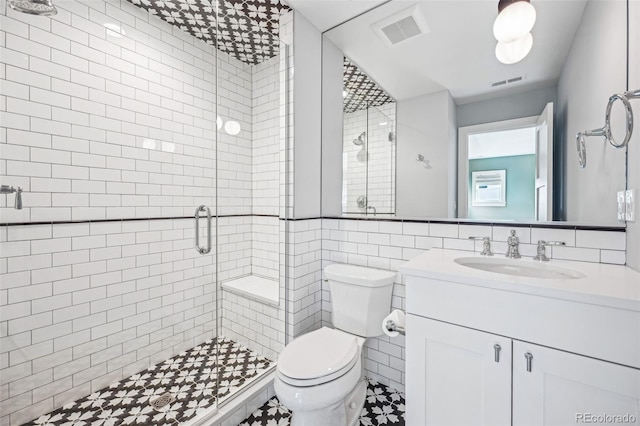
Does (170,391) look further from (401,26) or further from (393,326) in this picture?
(401,26)

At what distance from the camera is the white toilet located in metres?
1.17

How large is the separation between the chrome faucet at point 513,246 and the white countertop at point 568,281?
72mm

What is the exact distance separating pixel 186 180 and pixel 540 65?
2307 millimetres

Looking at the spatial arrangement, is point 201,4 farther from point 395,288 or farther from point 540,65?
point 395,288

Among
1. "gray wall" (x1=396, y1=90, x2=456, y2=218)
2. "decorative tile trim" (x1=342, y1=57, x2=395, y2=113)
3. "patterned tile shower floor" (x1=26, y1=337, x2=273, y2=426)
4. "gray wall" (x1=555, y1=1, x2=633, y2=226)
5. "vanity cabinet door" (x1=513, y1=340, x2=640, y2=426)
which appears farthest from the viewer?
"decorative tile trim" (x1=342, y1=57, x2=395, y2=113)

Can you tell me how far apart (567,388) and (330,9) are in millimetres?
2167

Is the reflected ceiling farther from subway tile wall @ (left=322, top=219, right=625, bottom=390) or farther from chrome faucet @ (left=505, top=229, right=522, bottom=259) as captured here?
chrome faucet @ (left=505, top=229, right=522, bottom=259)

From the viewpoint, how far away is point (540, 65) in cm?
136

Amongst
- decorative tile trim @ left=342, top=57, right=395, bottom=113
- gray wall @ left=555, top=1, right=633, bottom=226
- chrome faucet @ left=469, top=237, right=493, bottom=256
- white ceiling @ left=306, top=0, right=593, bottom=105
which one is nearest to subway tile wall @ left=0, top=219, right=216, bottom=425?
decorative tile trim @ left=342, top=57, right=395, bottom=113

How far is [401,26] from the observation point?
5.60ft

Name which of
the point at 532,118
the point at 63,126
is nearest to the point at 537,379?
the point at 532,118

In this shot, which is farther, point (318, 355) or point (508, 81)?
point (508, 81)

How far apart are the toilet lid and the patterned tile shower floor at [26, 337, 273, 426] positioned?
568 millimetres

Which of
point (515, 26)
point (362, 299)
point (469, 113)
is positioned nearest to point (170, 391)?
point (362, 299)
